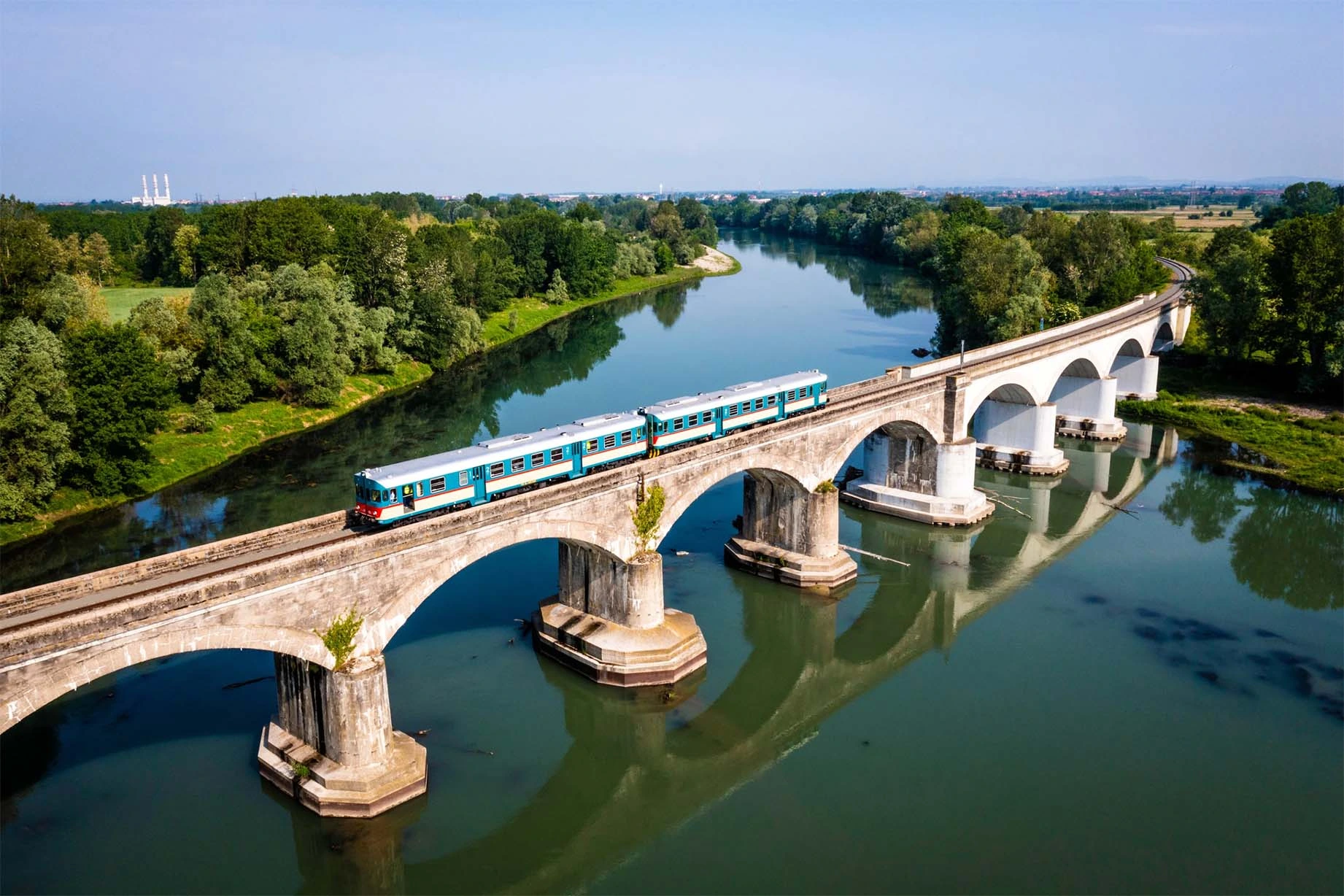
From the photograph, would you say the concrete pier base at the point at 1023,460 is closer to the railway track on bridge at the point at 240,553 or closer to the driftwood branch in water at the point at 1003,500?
the driftwood branch in water at the point at 1003,500

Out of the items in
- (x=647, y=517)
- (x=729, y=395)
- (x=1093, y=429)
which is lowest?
(x=1093, y=429)

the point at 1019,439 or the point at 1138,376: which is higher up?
the point at 1138,376

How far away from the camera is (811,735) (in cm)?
3356

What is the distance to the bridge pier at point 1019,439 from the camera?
201ft

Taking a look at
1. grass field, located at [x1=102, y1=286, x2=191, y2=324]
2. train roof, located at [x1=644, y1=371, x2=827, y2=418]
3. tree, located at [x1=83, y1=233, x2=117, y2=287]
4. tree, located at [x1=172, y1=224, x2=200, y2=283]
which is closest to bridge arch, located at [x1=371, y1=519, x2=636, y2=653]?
train roof, located at [x1=644, y1=371, x2=827, y2=418]

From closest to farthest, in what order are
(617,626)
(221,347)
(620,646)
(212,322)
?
(620,646), (617,626), (221,347), (212,322)

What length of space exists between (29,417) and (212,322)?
21.4m

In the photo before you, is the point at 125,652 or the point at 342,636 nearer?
the point at 125,652

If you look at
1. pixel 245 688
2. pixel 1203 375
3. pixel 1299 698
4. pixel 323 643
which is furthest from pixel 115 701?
pixel 1203 375

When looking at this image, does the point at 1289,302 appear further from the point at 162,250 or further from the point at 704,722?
the point at 162,250

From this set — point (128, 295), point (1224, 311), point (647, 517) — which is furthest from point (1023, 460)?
point (128, 295)

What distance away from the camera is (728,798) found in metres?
30.1

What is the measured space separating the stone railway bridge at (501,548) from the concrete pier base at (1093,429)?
9447 millimetres

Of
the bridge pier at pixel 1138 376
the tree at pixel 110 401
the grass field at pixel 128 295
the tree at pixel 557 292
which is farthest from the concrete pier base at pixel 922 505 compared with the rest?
the tree at pixel 557 292
